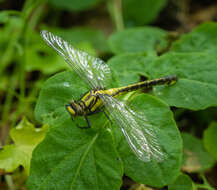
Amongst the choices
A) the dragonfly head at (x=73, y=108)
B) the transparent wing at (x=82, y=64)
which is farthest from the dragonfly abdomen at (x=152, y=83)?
the dragonfly head at (x=73, y=108)

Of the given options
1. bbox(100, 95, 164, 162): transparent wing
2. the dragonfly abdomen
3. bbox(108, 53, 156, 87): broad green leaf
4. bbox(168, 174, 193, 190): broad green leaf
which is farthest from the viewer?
bbox(108, 53, 156, 87): broad green leaf

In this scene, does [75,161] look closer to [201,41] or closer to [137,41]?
[201,41]

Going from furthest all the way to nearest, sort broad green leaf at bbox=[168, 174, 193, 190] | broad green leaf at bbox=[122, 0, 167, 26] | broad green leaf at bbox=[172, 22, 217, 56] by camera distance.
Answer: broad green leaf at bbox=[122, 0, 167, 26], broad green leaf at bbox=[172, 22, 217, 56], broad green leaf at bbox=[168, 174, 193, 190]

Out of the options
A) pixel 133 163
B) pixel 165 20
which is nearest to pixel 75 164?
pixel 133 163

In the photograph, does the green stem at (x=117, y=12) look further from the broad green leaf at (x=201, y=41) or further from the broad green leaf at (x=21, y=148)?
the broad green leaf at (x=21, y=148)

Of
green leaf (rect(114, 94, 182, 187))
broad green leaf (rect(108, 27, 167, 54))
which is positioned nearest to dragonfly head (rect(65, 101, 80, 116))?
green leaf (rect(114, 94, 182, 187))

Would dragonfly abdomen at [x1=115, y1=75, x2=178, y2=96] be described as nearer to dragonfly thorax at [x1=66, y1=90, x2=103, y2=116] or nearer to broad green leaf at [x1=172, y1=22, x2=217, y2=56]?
dragonfly thorax at [x1=66, y1=90, x2=103, y2=116]
